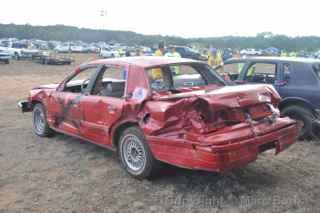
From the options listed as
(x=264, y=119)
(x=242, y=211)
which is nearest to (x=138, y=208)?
(x=242, y=211)

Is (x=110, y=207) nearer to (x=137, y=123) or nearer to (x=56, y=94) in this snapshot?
(x=137, y=123)

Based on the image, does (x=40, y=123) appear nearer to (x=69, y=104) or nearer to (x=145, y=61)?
(x=69, y=104)

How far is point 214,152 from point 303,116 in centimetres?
330

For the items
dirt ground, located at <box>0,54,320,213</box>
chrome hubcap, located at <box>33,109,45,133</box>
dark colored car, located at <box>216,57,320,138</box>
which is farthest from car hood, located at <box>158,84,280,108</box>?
chrome hubcap, located at <box>33,109,45,133</box>

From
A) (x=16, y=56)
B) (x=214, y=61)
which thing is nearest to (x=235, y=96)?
(x=214, y=61)

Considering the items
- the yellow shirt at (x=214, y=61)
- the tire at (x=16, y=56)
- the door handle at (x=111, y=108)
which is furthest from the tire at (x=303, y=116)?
the tire at (x=16, y=56)

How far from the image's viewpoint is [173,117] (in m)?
4.31

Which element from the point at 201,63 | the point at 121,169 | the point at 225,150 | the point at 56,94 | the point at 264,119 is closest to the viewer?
the point at 225,150

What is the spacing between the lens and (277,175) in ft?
16.5

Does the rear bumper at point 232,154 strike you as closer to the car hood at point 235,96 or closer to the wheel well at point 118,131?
the car hood at point 235,96

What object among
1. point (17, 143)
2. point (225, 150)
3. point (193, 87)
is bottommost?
point (17, 143)

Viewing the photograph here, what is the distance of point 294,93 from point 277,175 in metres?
2.20

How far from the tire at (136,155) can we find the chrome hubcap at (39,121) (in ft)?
8.43

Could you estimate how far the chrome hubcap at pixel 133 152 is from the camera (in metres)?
4.82
